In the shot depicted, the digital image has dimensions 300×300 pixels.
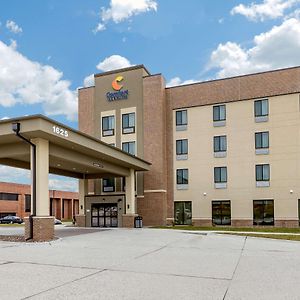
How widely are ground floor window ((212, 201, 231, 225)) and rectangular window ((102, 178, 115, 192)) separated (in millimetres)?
9698

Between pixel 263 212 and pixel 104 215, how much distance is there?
45.9ft

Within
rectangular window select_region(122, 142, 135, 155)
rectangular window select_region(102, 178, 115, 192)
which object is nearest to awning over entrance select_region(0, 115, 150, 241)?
rectangular window select_region(122, 142, 135, 155)

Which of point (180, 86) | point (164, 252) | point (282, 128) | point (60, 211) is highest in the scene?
point (180, 86)

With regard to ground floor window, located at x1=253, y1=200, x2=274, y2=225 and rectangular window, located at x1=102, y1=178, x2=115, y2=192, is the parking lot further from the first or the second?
rectangular window, located at x1=102, y1=178, x2=115, y2=192

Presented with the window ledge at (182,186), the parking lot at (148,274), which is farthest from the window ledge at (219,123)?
the parking lot at (148,274)

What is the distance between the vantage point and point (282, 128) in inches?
1326

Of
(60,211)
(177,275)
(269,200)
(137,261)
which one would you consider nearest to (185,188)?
(269,200)

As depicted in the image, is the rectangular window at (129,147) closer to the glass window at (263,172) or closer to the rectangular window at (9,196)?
Result: the glass window at (263,172)

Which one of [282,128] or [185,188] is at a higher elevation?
[282,128]

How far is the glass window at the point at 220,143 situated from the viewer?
35.7 metres

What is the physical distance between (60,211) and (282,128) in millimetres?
59595

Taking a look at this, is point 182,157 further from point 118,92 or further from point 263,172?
point 118,92

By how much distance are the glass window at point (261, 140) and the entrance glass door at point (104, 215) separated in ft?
44.9

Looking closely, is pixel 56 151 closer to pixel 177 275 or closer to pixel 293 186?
pixel 177 275
